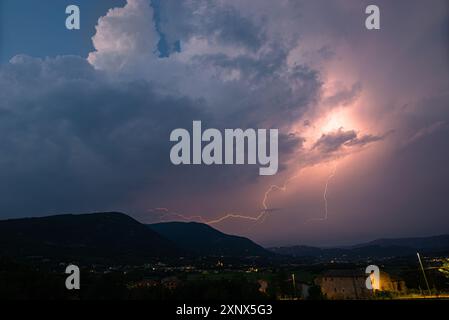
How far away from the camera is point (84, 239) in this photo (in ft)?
470

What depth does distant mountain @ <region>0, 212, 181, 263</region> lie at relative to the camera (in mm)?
112438

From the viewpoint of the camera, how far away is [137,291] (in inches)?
1820

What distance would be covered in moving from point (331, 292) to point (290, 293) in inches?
245

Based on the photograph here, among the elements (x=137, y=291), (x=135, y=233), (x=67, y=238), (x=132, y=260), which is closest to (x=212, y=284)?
(x=137, y=291)

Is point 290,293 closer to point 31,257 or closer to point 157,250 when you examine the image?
point 31,257

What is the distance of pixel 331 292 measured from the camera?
55.1m

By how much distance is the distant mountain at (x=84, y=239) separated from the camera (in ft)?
369

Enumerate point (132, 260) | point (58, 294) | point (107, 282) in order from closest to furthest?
point (58, 294) < point (107, 282) < point (132, 260)

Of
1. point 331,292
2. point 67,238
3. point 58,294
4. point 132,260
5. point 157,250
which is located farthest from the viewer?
point 157,250
